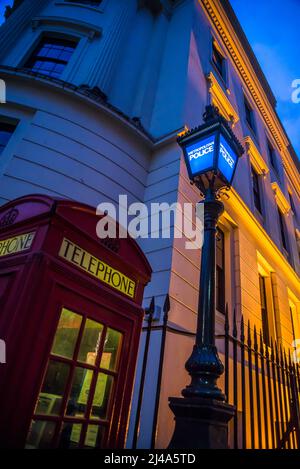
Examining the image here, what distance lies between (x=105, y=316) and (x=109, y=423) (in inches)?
34.9

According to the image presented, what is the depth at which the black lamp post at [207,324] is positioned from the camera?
256 cm

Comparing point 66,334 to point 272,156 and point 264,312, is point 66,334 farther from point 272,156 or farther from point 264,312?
point 272,156

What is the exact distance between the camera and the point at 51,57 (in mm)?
9289

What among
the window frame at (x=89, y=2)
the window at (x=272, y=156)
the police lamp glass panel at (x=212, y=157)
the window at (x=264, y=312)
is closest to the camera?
the police lamp glass panel at (x=212, y=157)

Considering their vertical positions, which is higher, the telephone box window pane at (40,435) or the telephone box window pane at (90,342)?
the telephone box window pane at (90,342)

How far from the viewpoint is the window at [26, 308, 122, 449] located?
6.84 feet

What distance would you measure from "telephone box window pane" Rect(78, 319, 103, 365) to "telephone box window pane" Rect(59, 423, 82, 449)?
46cm

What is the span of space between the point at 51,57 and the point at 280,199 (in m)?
11.6

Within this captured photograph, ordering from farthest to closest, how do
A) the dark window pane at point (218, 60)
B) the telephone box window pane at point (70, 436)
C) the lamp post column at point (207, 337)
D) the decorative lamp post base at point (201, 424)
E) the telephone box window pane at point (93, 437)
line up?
the dark window pane at point (218, 60)
the lamp post column at point (207, 337)
the decorative lamp post base at point (201, 424)
the telephone box window pane at point (93, 437)
the telephone box window pane at point (70, 436)

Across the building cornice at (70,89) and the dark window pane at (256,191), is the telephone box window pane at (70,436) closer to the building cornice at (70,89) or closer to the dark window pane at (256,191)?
the building cornice at (70,89)

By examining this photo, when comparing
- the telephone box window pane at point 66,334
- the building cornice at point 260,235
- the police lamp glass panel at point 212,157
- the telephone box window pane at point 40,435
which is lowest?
the telephone box window pane at point 40,435

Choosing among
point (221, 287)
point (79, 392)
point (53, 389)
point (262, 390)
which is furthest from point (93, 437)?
point (221, 287)

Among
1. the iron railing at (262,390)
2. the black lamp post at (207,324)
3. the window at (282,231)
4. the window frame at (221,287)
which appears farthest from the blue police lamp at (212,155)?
the window at (282,231)

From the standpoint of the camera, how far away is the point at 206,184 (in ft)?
12.6
